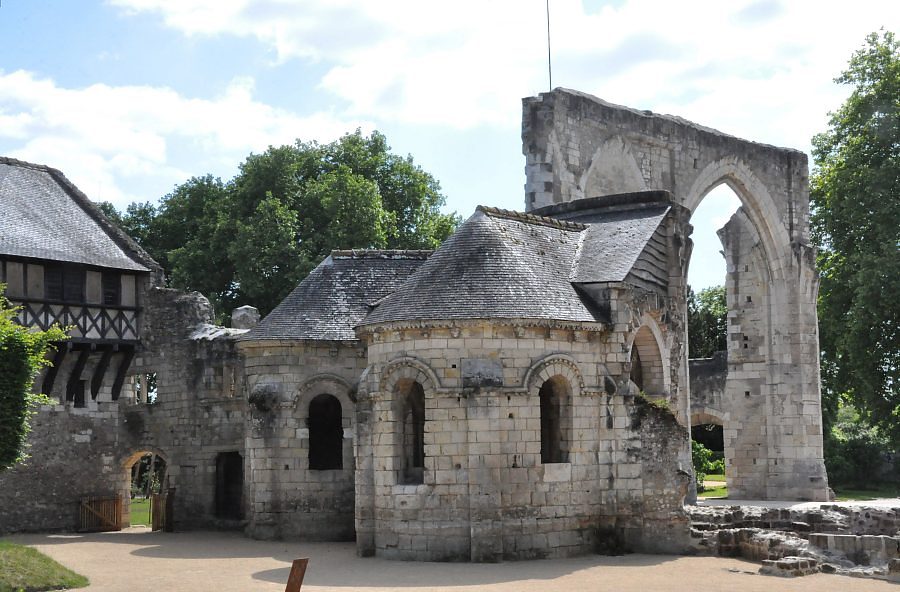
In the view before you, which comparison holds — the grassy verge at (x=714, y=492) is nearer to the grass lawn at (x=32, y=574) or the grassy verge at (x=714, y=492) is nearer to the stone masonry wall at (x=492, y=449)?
the stone masonry wall at (x=492, y=449)

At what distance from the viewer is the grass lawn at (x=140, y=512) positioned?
29.1 metres

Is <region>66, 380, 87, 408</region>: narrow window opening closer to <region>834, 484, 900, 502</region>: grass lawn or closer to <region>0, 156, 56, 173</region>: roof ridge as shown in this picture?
<region>0, 156, 56, 173</region>: roof ridge

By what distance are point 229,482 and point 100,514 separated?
2725 mm

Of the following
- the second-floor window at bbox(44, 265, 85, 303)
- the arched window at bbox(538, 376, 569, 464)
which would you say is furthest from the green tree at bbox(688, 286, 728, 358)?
the arched window at bbox(538, 376, 569, 464)

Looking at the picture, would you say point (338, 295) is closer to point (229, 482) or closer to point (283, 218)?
point (229, 482)

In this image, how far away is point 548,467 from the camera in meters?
18.0

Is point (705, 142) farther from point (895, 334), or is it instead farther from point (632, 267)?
point (632, 267)

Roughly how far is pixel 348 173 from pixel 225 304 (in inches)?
206

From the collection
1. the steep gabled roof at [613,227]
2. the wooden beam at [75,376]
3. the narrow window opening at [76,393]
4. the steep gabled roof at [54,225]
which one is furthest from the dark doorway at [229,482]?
the steep gabled roof at [613,227]

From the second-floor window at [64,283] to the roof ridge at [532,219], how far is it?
995 centimetres

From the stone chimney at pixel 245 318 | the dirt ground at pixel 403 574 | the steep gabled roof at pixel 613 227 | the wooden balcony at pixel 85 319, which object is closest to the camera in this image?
the dirt ground at pixel 403 574

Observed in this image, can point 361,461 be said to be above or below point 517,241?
below

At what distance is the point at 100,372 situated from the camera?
84.7 ft

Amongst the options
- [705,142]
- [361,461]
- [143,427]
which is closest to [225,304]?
[143,427]
